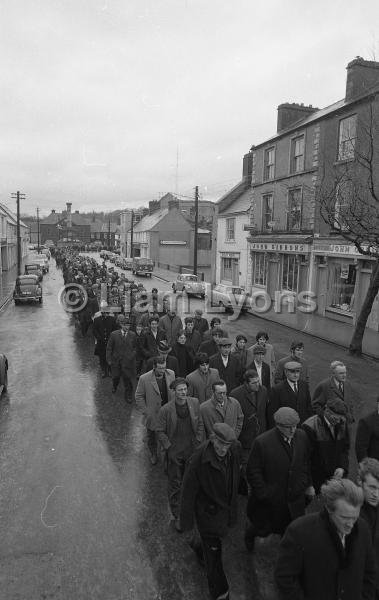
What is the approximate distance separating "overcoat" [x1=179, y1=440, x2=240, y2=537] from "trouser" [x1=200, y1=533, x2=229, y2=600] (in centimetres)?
10

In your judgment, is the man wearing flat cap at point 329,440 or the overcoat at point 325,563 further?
the man wearing flat cap at point 329,440

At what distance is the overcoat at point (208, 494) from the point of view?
412 centimetres

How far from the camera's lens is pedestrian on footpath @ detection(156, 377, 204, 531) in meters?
5.39

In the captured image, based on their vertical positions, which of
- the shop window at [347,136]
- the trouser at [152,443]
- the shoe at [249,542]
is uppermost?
the shop window at [347,136]

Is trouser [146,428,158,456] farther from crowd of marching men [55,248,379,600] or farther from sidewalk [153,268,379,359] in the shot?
sidewalk [153,268,379,359]

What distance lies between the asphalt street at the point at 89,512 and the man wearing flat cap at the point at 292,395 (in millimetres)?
1469

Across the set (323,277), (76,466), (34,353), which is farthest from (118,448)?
(323,277)

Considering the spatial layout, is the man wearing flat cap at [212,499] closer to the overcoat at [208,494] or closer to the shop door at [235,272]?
the overcoat at [208,494]

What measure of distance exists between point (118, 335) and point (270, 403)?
459 cm

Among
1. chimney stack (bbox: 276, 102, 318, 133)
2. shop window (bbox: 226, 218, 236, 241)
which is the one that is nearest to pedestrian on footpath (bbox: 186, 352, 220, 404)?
chimney stack (bbox: 276, 102, 318, 133)

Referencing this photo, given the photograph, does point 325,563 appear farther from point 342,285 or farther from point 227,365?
point 342,285

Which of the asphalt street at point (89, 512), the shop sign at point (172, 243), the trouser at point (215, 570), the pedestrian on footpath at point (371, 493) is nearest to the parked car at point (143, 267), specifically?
the shop sign at point (172, 243)

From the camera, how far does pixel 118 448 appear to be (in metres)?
7.49

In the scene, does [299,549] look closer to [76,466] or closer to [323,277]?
[76,466]
